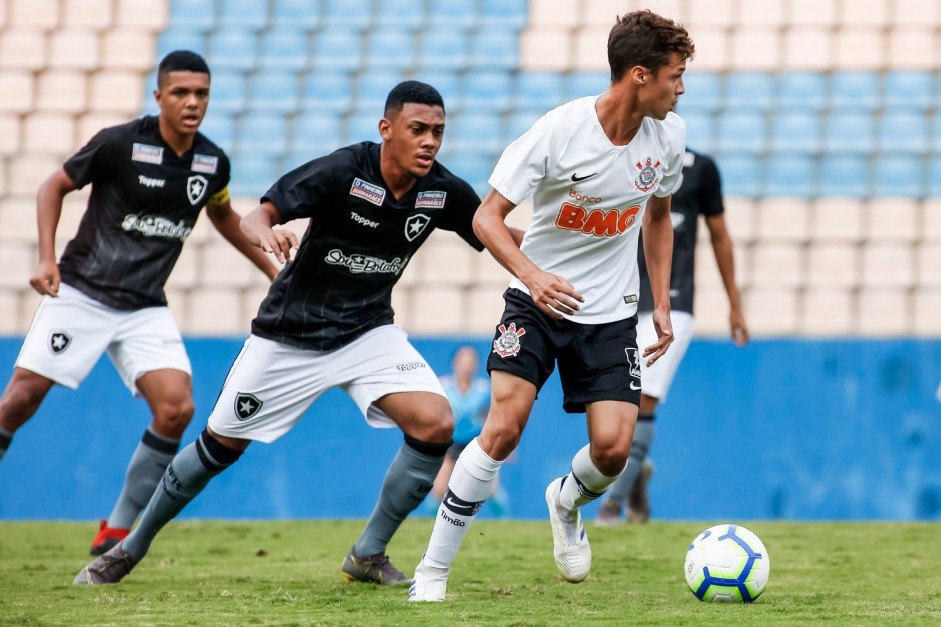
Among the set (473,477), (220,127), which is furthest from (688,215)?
(220,127)

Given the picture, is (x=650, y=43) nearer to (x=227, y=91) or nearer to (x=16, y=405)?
(x=16, y=405)

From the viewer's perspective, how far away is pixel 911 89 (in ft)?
39.9

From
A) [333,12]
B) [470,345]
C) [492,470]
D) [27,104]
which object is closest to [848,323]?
[470,345]

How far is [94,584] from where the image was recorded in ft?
18.1

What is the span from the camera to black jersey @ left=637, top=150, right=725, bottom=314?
7.83m

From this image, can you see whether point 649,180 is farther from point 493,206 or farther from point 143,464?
point 143,464

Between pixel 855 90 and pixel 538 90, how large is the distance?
291 centimetres

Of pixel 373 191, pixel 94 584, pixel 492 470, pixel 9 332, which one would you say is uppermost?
pixel 373 191

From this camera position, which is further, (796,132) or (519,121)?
(519,121)

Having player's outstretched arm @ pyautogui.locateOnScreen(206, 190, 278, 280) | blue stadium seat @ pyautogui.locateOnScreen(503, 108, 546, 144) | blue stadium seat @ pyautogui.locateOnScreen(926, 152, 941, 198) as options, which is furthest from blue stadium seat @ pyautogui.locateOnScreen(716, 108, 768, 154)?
player's outstretched arm @ pyautogui.locateOnScreen(206, 190, 278, 280)

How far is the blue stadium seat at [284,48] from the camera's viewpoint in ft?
42.2

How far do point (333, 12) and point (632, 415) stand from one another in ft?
29.4

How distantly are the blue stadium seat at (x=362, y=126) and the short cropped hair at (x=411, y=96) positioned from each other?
6927mm

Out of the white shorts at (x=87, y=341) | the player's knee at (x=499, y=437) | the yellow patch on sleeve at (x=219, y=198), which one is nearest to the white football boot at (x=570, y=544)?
the player's knee at (x=499, y=437)
